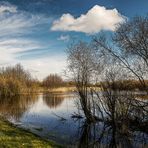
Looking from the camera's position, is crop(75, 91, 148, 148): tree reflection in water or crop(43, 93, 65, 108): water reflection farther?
crop(43, 93, 65, 108): water reflection

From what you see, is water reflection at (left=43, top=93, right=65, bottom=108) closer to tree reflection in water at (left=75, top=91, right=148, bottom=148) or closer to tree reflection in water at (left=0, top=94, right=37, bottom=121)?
tree reflection in water at (left=0, top=94, right=37, bottom=121)

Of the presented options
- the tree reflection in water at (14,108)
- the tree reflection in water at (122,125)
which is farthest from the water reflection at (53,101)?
the tree reflection in water at (122,125)

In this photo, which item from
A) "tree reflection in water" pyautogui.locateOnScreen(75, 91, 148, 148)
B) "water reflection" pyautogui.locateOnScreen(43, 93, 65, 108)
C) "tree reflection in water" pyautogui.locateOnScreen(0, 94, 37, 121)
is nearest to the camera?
"tree reflection in water" pyautogui.locateOnScreen(75, 91, 148, 148)

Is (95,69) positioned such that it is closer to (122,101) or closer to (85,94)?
(85,94)

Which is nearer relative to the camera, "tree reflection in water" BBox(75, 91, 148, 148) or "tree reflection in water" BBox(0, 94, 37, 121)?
"tree reflection in water" BBox(75, 91, 148, 148)

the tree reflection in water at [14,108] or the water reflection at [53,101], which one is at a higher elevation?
the water reflection at [53,101]

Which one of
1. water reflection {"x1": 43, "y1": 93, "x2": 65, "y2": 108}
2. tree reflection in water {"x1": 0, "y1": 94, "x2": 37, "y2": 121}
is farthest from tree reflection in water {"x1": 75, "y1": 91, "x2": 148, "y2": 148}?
water reflection {"x1": 43, "y1": 93, "x2": 65, "y2": 108}

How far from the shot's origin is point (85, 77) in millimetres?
28578

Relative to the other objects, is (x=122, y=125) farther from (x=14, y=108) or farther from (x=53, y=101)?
(x=53, y=101)

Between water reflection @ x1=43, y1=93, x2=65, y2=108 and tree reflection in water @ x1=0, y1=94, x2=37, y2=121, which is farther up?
water reflection @ x1=43, y1=93, x2=65, y2=108

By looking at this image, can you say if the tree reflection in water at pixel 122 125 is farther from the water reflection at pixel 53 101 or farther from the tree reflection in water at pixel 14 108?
the water reflection at pixel 53 101

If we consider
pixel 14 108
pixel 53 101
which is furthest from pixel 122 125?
pixel 53 101

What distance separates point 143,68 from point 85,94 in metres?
8.20

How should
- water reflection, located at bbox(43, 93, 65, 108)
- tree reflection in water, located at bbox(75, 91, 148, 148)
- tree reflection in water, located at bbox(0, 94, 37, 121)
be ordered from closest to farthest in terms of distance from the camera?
tree reflection in water, located at bbox(75, 91, 148, 148) < tree reflection in water, located at bbox(0, 94, 37, 121) < water reflection, located at bbox(43, 93, 65, 108)
